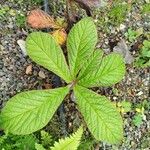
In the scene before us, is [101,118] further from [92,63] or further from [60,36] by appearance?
[60,36]

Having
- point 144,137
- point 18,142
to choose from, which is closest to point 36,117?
point 18,142

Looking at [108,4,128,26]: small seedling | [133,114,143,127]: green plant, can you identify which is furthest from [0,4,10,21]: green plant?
[133,114,143,127]: green plant

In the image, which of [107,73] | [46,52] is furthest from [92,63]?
[46,52]

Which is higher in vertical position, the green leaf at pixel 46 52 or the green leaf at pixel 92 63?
the green leaf at pixel 46 52

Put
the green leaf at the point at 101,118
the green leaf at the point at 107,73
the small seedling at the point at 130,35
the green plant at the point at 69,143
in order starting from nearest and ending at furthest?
the green plant at the point at 69,143
the green leaf at the point at 101,118
the green leaf at the point at 107,73
the small seedling at the point at 130,35

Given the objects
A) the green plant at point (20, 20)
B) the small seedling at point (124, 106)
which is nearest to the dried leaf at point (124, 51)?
the small seedling at point (124, 106)

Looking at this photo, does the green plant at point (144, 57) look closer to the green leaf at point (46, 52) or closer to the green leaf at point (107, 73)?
the green leaf at point (107, 73)
